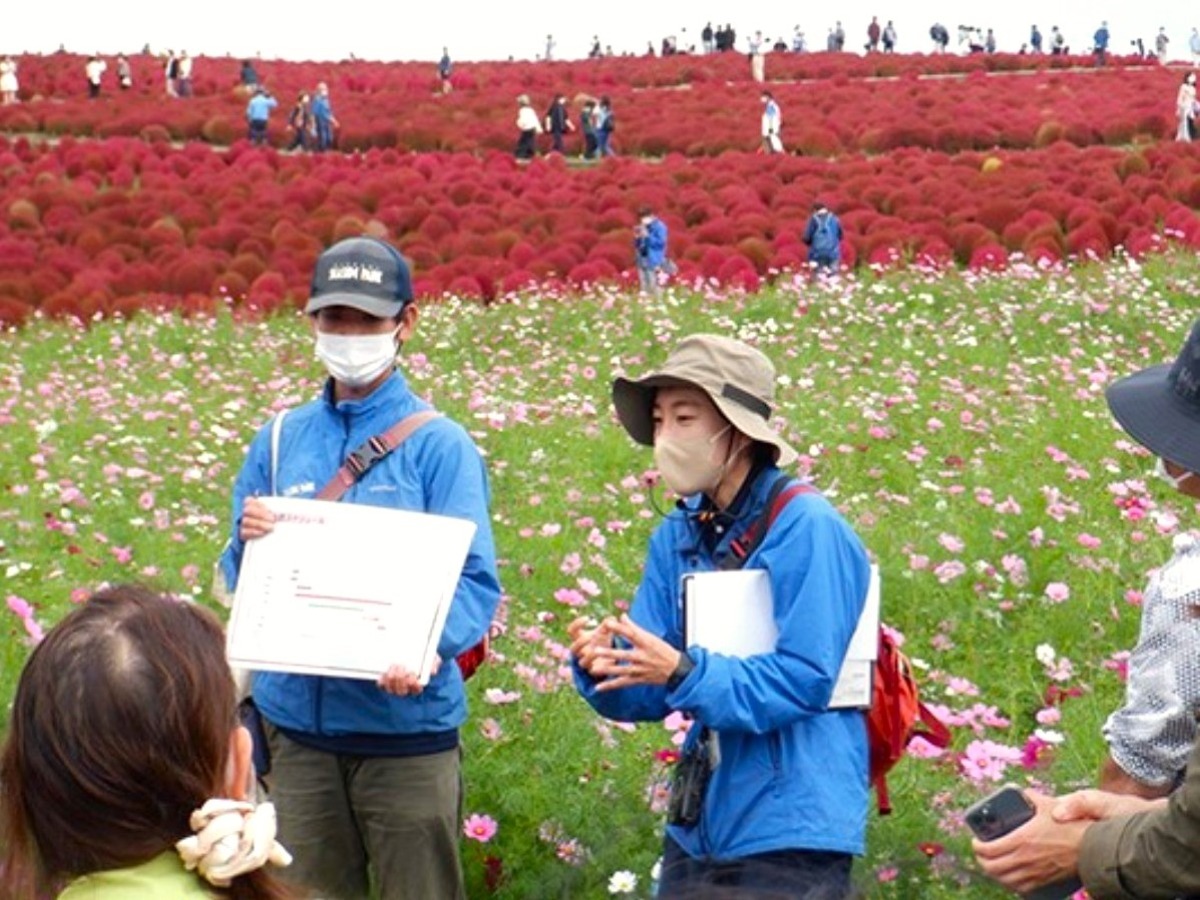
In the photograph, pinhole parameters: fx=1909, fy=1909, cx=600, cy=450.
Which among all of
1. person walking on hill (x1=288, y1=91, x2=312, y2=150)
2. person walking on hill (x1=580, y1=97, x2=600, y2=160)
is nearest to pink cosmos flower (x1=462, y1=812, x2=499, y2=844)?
person walking on hill (x1=580, y1=97, x2=600, y2=160)

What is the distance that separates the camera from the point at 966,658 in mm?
5531

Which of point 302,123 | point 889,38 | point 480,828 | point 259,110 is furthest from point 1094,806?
point 889,38

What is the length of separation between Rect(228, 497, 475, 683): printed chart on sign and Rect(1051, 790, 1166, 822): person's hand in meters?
1.09

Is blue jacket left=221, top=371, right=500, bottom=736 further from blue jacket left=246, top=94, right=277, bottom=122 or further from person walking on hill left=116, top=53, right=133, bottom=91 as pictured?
person walking on hill left=116, top=53, right=133, bottom=91

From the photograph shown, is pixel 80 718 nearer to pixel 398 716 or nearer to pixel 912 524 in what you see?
pixel 398 716

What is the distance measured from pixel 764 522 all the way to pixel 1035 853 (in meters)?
0.69

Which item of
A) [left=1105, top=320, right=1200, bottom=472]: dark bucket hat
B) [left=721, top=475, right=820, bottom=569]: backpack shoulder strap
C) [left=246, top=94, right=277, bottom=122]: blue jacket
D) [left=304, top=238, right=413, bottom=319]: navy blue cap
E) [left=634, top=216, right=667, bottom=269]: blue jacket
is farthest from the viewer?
[left=246, top=94, right=277, bottom=122]: blue jacket

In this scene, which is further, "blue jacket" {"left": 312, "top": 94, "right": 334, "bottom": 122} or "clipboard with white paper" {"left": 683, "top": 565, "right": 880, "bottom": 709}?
"blue jacket" {"left": 312, "top": 94, "right": 334, "bottom": 122}

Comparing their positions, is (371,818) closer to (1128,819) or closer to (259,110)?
(1128,819)

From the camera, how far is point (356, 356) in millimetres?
3350

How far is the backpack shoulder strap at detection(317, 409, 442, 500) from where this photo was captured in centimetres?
327

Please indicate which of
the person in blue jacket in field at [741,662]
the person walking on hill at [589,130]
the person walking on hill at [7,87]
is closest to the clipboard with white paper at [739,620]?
the person in blue jacket in field at [741,662]

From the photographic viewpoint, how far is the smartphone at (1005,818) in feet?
7.91

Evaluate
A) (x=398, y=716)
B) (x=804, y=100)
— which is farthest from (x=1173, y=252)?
(x=804, y=100)
